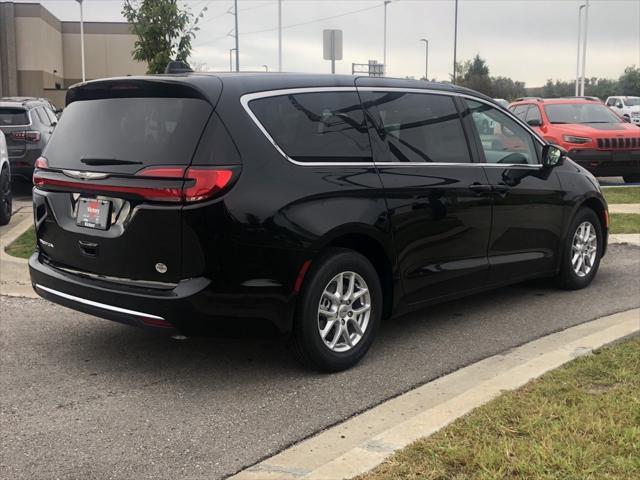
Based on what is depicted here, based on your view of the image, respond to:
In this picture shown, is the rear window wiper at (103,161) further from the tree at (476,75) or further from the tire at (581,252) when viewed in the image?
the tree at (476,75)

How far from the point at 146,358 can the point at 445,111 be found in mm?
2738

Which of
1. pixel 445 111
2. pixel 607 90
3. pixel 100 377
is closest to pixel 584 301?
pixel 445 111

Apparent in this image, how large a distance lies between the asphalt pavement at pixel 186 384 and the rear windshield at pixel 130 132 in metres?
1.30

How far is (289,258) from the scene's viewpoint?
13.2 feet

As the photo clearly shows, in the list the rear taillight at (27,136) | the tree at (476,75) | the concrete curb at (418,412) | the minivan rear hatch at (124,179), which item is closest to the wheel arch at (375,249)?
the concrete curb at (418,412)

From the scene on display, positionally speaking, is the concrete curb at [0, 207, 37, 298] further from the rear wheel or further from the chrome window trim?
the rear wheel

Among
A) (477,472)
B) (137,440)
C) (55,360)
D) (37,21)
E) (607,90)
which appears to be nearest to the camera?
(477,472)

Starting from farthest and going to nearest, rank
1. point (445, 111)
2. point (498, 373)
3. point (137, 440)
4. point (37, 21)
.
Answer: point (37, 21), point (445, 111), point (498, 373), point (137, 440)

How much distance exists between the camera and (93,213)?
4164 millimetres

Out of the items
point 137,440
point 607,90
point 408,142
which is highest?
point 607,90

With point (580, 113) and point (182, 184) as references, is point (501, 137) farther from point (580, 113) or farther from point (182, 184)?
point (580, 113)

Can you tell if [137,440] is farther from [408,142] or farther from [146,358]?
[408,142]

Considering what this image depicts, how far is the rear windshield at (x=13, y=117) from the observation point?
12477mm

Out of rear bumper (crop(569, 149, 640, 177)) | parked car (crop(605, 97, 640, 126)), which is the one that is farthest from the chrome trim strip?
parked car (crop(605, 97, 640, 126))
